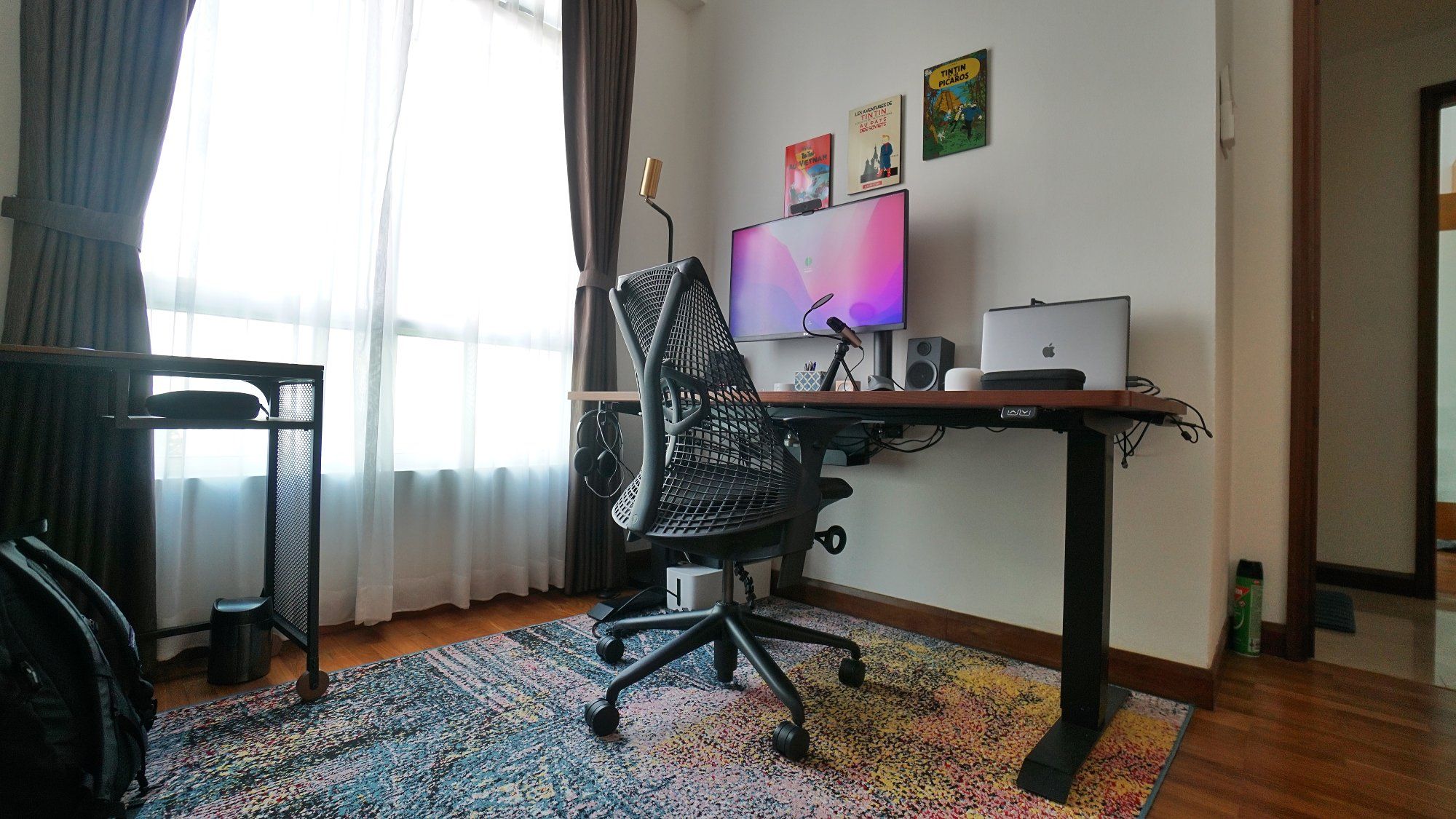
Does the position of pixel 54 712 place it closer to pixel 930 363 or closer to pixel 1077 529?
pixel 1077 529

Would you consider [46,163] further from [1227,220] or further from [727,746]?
[1227,220]

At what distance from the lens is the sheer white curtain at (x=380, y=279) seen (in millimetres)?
1799

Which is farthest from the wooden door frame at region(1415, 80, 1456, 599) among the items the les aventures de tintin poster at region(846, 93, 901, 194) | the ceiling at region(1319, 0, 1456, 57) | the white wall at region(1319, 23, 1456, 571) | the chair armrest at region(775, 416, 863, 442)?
the chair armrest at region(775, 416, 863, 442)

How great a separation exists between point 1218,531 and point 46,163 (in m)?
3.24

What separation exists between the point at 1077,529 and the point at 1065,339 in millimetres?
585

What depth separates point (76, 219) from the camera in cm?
155

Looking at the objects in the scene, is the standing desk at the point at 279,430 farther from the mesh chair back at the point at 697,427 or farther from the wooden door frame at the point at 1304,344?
the wooden door frame at the point at 1304,344

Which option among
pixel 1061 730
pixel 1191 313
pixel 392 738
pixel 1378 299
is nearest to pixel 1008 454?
pixel 1191 313

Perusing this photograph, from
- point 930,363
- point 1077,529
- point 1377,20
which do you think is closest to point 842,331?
point 930,363

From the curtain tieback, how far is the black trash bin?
1.00 m

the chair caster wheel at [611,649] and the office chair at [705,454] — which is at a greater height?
the office chair at [705,454]

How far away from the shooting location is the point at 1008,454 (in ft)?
6.66

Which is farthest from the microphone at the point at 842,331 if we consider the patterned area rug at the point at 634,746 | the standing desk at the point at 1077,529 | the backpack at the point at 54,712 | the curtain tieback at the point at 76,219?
the curtain tieback at the point at 76,219

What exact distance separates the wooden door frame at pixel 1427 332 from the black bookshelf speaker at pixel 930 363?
2446 millimetres
